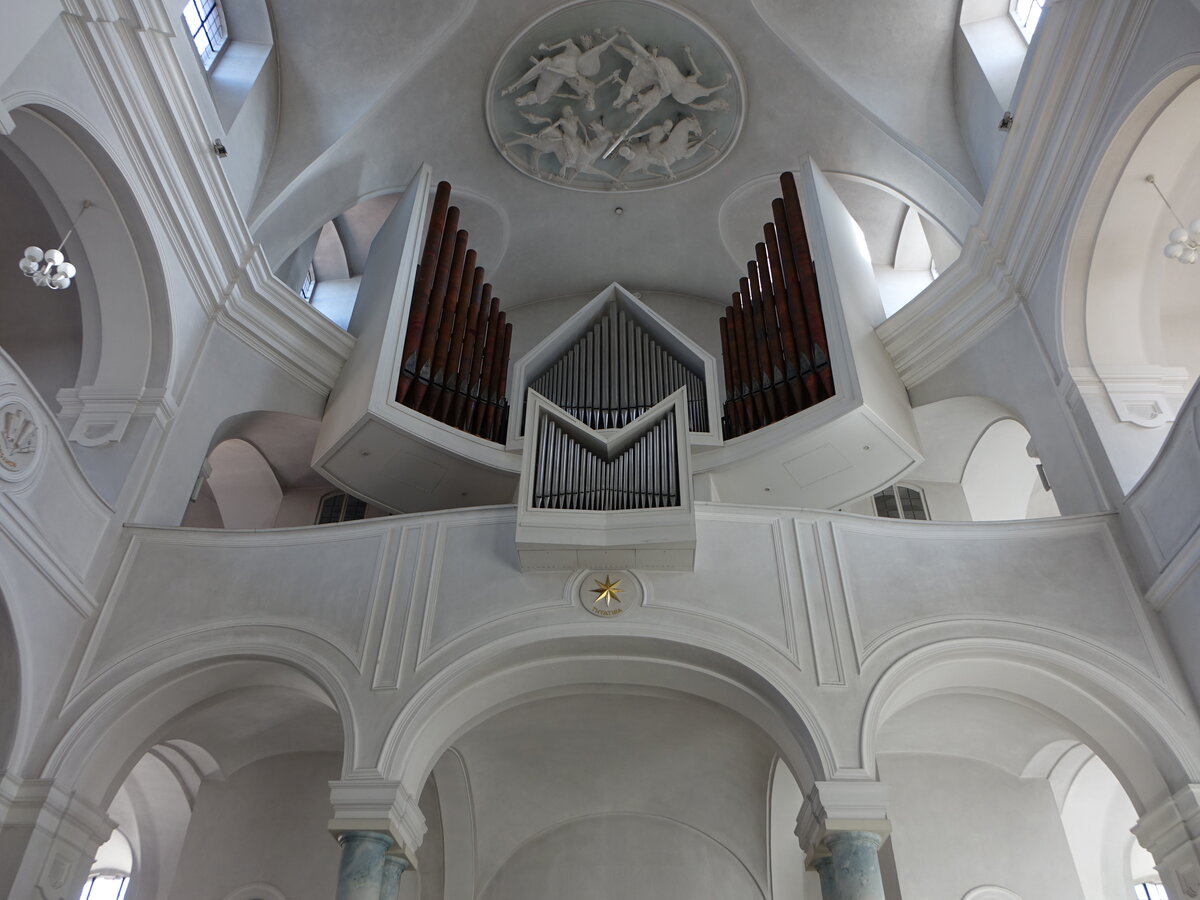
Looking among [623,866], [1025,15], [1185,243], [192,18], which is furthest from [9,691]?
[1025,15]

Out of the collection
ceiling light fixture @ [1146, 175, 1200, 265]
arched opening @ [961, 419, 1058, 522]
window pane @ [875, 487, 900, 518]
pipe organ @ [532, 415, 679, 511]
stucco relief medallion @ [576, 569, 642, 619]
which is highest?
arched opening @ [961, 419, 1058, 522]

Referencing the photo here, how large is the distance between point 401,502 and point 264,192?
3977 mm

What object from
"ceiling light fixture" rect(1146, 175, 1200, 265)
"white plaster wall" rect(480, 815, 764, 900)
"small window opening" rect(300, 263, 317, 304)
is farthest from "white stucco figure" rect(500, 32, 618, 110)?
"white plaster wall" rect(480, 815, 764, 900)

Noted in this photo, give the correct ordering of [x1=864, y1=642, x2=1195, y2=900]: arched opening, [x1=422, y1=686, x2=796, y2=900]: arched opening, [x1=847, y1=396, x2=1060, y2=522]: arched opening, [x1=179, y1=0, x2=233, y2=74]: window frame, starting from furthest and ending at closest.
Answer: [x1=847, y1=396, x2=1060, y2=522]: arched opening < [x1=179, y1=0, x2=233, y2=74]: window frame < [x1=422, y1=686, x2=796, y2=900]: arched opening < [x1=864, y1=642, x2=1195, y2=900]: arched opening

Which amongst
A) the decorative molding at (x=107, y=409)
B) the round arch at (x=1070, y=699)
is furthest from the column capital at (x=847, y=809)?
the decorative molding at (x=107, y=409)

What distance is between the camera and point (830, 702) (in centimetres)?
746

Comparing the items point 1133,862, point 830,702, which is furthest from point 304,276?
point 1133,862

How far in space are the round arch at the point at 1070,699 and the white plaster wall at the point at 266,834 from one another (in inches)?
248

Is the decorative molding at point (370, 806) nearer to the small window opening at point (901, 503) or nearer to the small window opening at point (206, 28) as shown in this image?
the small window opening at point (901, 503)

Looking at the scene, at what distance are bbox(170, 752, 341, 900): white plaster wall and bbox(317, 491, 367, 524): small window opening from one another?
3.25 m

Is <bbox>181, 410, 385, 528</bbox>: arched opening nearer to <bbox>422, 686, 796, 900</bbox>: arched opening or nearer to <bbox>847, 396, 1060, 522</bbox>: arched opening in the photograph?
<bbox>422, 686, 796, 900</bbox>: arched opening

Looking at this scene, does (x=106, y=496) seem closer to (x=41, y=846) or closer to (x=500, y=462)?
(x=41, y=846)

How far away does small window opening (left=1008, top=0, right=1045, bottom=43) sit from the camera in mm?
11000

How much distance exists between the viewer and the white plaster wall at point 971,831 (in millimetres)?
9633
